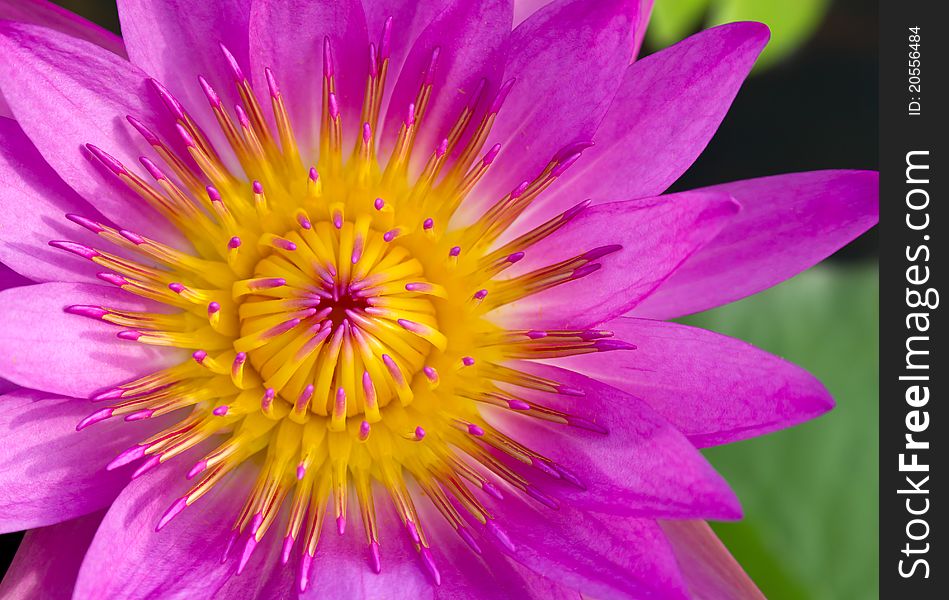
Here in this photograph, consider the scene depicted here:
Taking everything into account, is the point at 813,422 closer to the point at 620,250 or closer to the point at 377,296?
the point at 620,250

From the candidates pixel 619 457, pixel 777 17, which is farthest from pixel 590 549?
pixel 777 17

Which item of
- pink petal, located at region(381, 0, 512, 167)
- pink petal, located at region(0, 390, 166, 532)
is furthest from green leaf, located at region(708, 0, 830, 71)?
Result: pink petal, located at region(0, 390, 166, 532)

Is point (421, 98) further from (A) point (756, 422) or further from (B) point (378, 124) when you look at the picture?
(A) point (756, 422)

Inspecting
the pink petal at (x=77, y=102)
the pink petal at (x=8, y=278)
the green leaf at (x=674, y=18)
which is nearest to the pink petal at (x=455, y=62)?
the pink petal at (x=77, y=102)

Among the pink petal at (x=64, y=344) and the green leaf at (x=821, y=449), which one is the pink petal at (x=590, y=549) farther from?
the green leaf at (x=821, y=449)

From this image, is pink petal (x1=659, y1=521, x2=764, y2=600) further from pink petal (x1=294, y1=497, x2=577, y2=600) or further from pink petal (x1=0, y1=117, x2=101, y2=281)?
pink petal (x1=0, y1=117, x2=101, y2=281)

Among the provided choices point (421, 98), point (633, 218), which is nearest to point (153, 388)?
point (421, 98)
